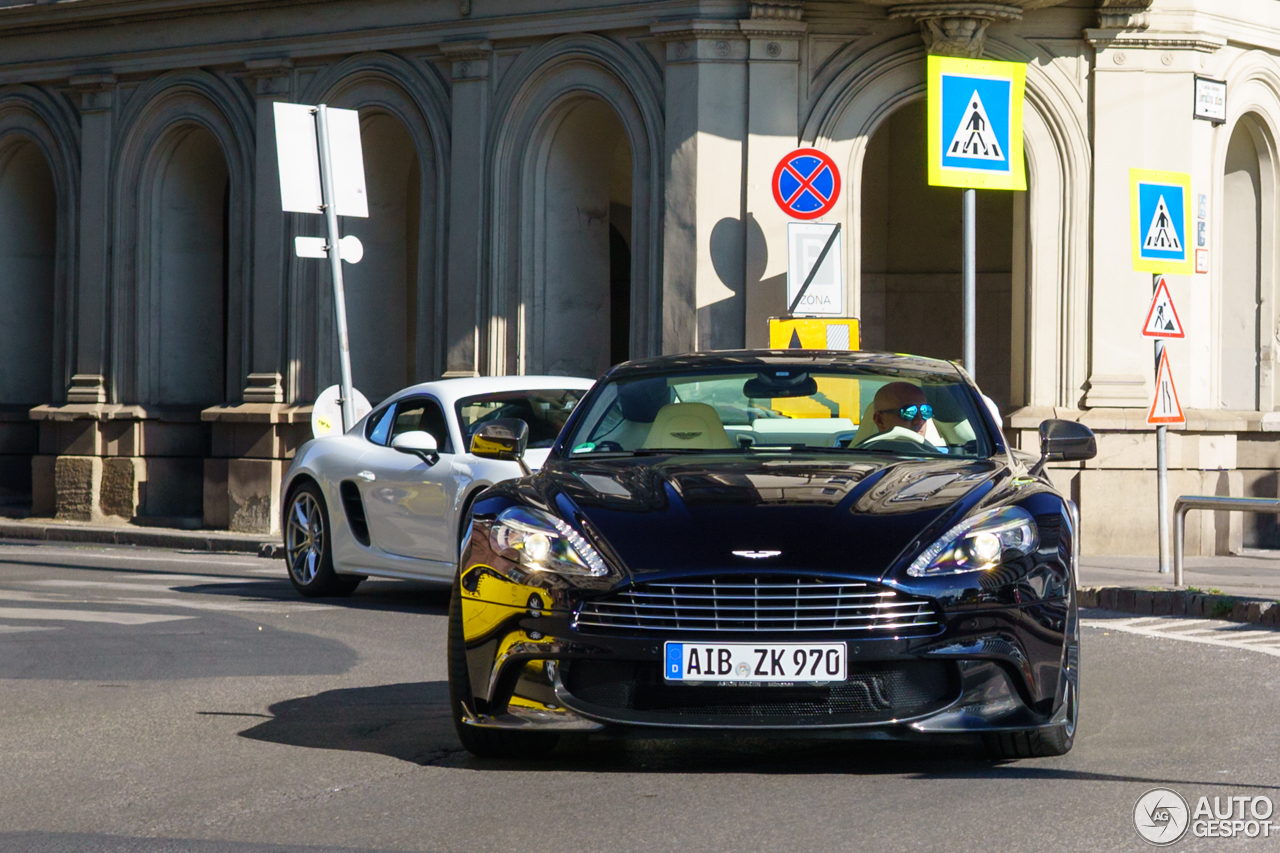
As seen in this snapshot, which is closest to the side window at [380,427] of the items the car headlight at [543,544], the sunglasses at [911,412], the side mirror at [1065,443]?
the sunglasses at [911,412]

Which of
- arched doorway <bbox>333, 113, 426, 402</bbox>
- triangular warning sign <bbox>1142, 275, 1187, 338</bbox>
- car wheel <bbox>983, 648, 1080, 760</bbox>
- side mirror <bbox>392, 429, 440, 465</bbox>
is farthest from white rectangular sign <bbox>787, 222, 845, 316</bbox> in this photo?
car wheel <bbox>983, 648, 1080, 760</bbox>

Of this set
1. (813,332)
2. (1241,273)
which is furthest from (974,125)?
(1241,273)

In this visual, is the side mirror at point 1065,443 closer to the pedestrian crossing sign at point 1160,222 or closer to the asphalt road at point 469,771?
the asphalt road at point 469,771

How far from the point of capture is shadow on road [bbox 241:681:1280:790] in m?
6.13

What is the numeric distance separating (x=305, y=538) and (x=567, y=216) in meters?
8.44

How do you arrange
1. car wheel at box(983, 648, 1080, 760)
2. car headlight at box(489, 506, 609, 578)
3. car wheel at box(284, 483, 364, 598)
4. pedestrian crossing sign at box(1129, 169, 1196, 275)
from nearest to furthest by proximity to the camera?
car headlight at box(489, 506, 609, 578) → car wheel at box(983, 648, 1080, 760) → car wheel at box(284, 483, 364, 598) → pedestrian crossing sign at box(1129, 169, 1196, 275)

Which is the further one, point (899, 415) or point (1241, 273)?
point (1241, 273)

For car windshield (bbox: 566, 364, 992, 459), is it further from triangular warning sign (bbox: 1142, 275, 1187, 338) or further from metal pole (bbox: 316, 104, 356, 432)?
metal pole (bbox: 316, 104, 356, 432)

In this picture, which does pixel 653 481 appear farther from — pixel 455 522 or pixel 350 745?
pixel 455 522

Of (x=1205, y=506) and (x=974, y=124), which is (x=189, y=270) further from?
(x=1205, y=506)

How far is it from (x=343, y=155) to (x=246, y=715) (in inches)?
378

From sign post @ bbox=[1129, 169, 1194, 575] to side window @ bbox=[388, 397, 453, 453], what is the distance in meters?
5.79

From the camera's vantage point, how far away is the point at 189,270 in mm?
24594

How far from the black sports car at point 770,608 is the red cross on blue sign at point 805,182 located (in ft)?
34.1
